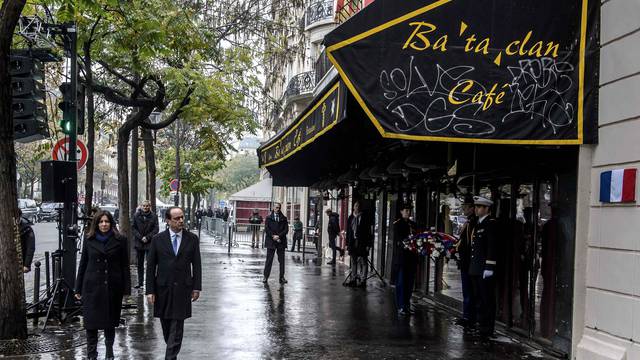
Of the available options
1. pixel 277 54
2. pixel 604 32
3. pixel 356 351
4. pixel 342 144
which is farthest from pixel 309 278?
pixel 604 32

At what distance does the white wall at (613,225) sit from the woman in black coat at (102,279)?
5447mm

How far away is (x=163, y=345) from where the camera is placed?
355 inches

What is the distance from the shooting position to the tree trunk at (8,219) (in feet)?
30.1

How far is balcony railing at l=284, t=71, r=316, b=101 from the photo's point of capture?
2911 cm

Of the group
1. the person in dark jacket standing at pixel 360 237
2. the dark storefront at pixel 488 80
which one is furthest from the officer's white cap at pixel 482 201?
the person in dark jacket standing at pixel 360 237

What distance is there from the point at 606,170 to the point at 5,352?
296 inches

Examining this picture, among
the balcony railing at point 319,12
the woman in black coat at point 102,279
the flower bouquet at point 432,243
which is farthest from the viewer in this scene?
the balcony railing at point 319,12

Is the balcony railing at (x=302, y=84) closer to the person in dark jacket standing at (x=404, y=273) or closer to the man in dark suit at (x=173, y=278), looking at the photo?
the person in dark jacket standing at (x=404, y=273)

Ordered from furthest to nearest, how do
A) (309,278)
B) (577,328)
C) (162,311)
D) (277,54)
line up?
(277,54)
(309,278)
(577,328)
(162,311)

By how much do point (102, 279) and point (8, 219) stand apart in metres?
2.19

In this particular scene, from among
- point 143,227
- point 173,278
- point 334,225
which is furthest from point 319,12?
point 173,278

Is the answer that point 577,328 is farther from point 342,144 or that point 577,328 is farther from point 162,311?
Answer: point 342,144

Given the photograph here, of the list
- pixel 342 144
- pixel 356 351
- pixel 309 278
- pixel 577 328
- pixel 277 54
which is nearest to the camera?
pixel 577 328

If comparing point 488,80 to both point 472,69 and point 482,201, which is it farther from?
point 482,201
